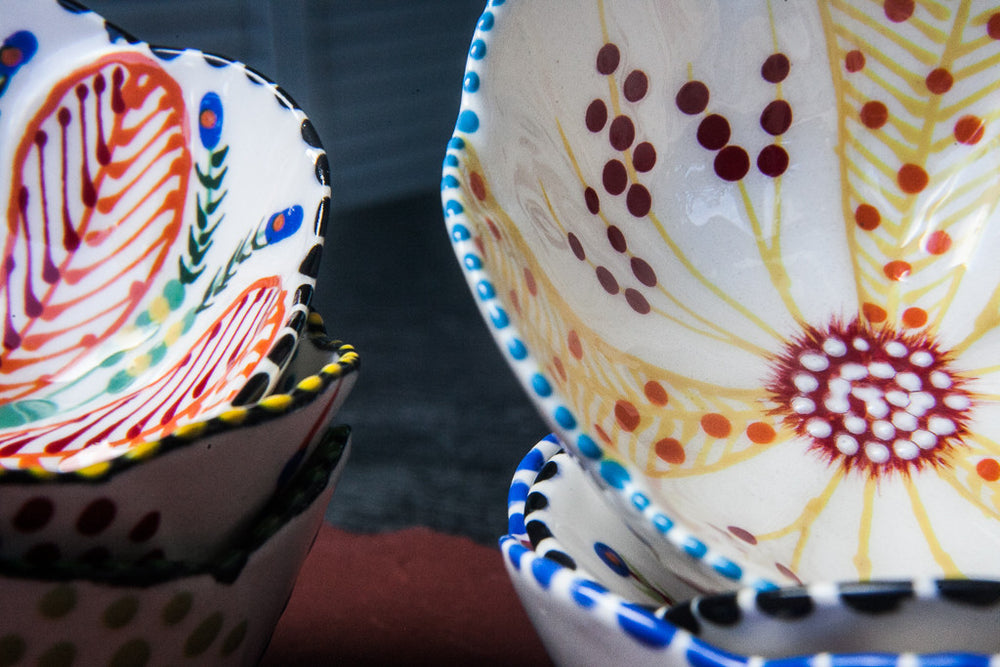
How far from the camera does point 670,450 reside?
13.0 inches

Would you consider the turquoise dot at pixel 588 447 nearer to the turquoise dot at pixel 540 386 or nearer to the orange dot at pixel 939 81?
the turquoise dot at pixel 540 386

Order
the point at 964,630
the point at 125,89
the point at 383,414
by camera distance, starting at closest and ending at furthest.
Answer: the point at 964,630 → the point at 125,89 → the point at 383,414

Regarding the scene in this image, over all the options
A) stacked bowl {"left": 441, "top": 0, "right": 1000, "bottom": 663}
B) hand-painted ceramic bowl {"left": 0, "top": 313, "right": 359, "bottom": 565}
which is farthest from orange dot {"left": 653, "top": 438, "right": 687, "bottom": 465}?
hand-painted ceramic bowl {"left": 0, "top": 313, "right": 359, "bottom": 565}

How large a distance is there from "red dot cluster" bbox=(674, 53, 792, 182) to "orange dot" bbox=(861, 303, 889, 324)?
0.20 feet

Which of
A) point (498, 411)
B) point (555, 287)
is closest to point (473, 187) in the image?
point (555, 287)

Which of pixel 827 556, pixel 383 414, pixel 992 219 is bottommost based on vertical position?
pixel 383 414

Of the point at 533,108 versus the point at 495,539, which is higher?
the point at 533,108

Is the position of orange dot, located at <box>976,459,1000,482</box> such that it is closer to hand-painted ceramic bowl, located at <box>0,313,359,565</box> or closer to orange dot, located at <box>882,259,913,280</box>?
orange dot, located at <box>882,259,913,280</box>

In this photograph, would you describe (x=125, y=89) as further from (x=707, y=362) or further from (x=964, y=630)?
(x=964, y=630)

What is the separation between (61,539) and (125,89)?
0.90 feet

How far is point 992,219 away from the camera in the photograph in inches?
15.4

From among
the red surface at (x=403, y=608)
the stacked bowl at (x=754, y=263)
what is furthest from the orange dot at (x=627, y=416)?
the red surface at (x=403, y=608)

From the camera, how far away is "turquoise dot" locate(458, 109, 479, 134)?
0.30m

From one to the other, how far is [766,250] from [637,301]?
0.20ft
